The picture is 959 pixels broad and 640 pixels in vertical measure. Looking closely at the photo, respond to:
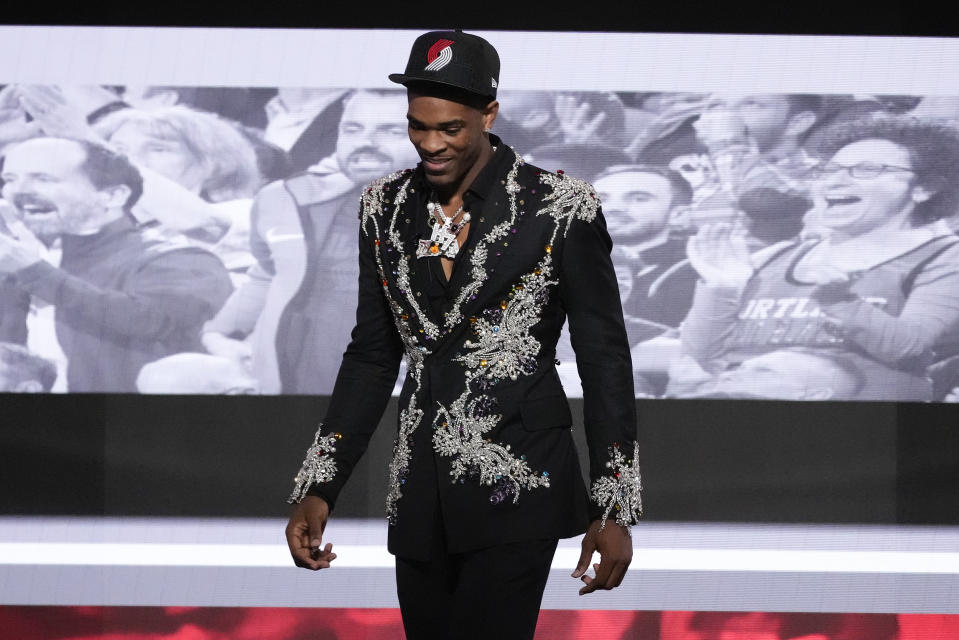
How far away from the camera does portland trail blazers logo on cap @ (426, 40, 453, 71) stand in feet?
4.90

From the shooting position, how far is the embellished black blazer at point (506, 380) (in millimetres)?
1515

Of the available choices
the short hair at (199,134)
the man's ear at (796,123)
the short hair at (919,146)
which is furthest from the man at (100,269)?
the short hair at (919,146)

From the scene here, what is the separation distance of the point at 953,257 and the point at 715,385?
800 mm

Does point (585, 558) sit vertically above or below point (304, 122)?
below

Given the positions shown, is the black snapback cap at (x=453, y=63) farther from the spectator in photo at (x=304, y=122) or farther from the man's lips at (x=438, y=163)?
the spectator in photo at (x=304, y=122)

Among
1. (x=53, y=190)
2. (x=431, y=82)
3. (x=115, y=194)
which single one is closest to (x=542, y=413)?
(x=431, y=82)

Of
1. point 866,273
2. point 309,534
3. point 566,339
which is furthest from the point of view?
point 566,339

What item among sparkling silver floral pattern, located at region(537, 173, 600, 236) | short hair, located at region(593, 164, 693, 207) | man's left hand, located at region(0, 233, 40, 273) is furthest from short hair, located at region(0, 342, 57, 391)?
sparkling silver floral pattern, located at region(537, 173, 600, 236)

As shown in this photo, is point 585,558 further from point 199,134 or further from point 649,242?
point 199,134

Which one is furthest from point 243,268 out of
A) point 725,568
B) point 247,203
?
point 725,568

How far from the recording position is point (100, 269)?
139 inches

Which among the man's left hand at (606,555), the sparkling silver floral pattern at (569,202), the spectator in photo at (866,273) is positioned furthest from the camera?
the spectator in photo at (866,273)

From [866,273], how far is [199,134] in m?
2.03

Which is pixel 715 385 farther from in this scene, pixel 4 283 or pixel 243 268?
pixel 4 283
